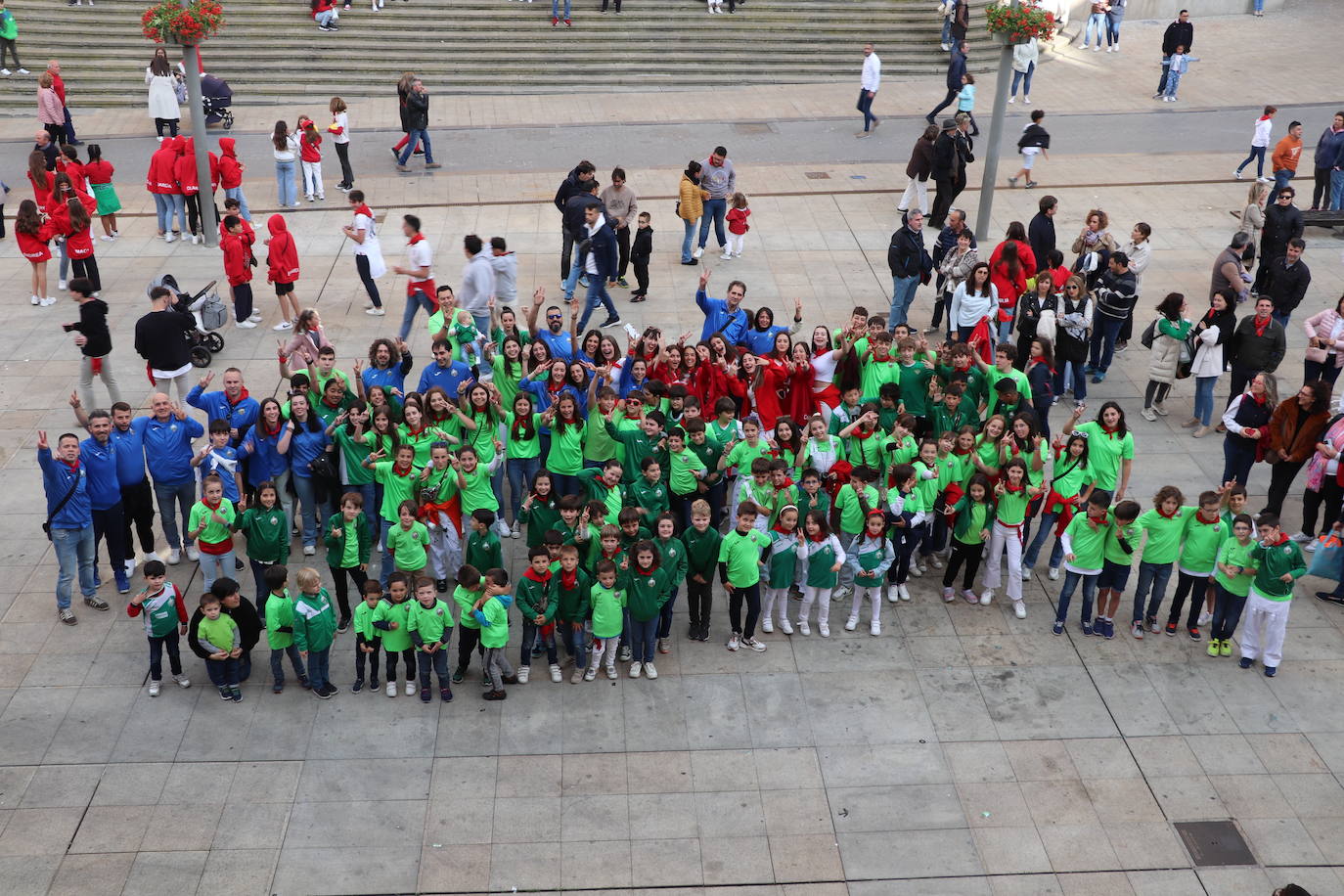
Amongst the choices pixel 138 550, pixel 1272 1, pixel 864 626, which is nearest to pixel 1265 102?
pixel 1272 1

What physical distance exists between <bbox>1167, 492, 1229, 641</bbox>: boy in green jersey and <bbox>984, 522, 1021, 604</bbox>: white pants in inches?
48.8

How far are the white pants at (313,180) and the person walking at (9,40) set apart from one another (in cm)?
904

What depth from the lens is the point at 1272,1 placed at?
3288cm

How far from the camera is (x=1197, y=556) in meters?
10.1

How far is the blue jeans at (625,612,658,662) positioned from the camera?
980 cm

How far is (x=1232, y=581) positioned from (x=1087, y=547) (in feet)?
3.62

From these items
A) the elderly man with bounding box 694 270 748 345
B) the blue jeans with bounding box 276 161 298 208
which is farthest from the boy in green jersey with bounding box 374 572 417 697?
the blue jeans with bounding box 276 161 298 208

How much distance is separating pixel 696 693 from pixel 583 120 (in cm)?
1640

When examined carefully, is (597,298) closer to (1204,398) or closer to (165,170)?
(165,170)

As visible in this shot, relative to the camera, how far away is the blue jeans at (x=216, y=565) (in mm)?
10492

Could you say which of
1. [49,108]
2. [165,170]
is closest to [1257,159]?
[165,170]

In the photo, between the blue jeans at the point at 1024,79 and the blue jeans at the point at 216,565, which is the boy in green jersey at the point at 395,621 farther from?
the blue jeans at the point at 1024,79

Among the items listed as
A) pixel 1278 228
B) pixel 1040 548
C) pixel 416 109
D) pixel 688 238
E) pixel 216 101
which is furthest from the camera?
pixel 216 101

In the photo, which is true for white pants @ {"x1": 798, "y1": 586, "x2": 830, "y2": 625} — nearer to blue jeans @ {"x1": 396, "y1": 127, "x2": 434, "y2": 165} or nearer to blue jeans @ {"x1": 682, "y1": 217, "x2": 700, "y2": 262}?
blue jeans @ {"x1": 682, "y1": 217, "x2": 700, "y2": 262}
